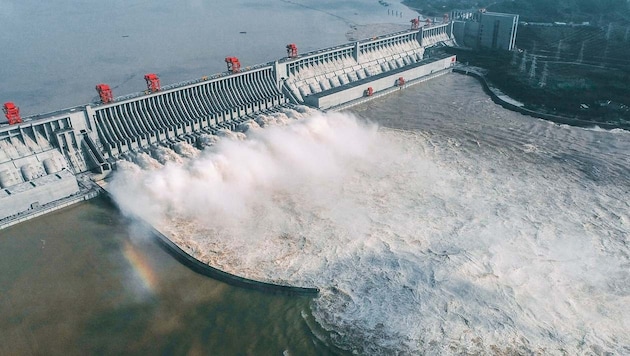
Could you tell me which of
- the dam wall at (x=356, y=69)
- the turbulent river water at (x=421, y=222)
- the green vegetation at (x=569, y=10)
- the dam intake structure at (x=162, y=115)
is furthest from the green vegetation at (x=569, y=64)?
the dam intake structure at (x=162, y=115)

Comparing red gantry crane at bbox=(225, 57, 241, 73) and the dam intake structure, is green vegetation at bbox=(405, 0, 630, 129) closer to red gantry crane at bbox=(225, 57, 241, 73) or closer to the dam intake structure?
the dam intake structure

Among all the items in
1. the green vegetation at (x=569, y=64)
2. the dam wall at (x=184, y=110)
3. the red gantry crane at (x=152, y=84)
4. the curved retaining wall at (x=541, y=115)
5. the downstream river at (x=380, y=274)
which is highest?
the red gantry crane at (x=152, y=84)

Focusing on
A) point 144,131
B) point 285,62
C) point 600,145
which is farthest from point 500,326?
point 285,62

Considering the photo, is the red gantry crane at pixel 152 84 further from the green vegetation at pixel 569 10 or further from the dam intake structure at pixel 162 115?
the green vegetation at pixel 569 10

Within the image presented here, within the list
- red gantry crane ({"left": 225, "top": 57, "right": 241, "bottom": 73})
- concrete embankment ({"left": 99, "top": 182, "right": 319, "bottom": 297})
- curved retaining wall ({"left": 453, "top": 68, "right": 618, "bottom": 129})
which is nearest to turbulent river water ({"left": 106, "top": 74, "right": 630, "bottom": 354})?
concrete embankment ({"left": 99, "top": 182, "right": 319, "bottom": 297})

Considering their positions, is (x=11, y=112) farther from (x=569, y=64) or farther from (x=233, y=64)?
(x=569, y=64)

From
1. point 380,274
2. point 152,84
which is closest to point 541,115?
point 380,274
